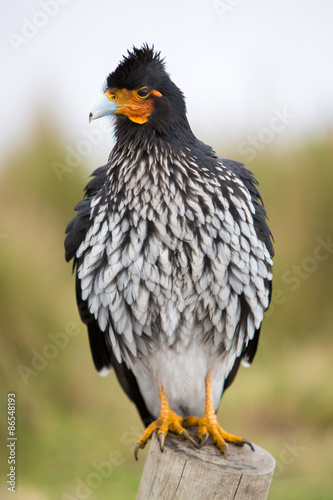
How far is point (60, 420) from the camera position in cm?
592

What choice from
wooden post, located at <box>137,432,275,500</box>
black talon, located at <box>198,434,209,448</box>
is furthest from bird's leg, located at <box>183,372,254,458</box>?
wooden post, located at <box>137,432,275,500</box>

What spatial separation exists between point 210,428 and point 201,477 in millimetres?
638

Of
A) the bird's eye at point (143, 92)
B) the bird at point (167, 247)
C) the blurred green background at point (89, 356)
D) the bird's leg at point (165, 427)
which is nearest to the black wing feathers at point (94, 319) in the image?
the bird at point (167, 247)

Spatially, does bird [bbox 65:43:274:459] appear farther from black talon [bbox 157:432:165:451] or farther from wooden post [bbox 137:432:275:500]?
wooden post [bbox 137:432:275:500]

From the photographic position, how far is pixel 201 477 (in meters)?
2.46

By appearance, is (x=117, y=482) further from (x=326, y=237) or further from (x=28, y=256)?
(x=326, y=237)

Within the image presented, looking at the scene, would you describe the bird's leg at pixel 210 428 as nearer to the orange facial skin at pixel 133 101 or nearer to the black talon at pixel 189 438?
the black talon at pixel 189 438

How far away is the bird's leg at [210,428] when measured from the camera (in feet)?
9.64

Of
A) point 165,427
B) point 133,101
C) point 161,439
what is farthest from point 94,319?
point 133,101

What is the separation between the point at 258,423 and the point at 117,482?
173 centimetres

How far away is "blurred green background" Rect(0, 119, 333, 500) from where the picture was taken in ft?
18.4

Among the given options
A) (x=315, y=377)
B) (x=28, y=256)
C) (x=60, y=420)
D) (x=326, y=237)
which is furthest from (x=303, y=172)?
(x=60, y=420)

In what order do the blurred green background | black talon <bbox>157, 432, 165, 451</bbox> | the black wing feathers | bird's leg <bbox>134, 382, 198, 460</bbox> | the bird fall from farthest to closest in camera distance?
the blurred green background < the black wing feathers < bird's leg <bbox>134, 382, 198, 460</bbox> < the bird < black talon <bbox>157, 432, 165, 451</bbox>

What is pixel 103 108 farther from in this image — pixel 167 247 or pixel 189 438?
pixel 189 438
